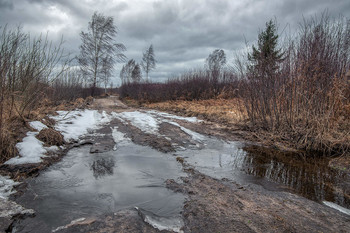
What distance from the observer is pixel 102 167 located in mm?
3148

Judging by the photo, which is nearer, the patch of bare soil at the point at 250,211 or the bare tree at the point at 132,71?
the patch of bare soil at the point at 250,211

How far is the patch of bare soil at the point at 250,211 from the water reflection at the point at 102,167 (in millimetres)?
1022

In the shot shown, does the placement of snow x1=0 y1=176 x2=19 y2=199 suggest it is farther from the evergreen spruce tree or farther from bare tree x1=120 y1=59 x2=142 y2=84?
bare tree x1=120 y1=59 x2=142 y2=84

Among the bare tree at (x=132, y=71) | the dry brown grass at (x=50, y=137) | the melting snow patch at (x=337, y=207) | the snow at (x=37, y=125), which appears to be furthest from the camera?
the bare tree at (x=132, y=71)

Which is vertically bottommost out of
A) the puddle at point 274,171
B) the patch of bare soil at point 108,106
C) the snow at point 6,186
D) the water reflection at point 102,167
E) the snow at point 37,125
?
the snow at point 6,186

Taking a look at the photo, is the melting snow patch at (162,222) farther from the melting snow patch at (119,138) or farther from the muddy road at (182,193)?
the melting snow patch at (119,138)

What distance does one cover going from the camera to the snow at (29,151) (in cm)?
296

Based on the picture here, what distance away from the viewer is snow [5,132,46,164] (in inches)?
117

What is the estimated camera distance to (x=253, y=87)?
5883mm

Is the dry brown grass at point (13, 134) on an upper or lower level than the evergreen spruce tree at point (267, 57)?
lower

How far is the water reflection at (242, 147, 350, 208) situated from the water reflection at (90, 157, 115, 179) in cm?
215

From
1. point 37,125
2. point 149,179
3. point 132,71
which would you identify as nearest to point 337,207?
point 149,179

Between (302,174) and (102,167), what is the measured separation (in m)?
3.15

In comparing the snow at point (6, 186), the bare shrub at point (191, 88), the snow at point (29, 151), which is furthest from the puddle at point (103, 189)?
the bare shrub at point (191, 88)
